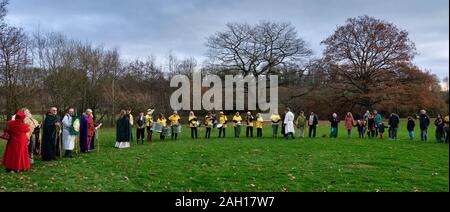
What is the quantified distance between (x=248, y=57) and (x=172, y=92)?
449 inches

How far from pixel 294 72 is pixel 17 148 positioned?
41085mm

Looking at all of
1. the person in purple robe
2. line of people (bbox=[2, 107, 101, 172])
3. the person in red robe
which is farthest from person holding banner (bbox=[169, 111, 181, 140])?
the person in red robe

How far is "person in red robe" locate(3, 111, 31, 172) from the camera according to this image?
36.3ft

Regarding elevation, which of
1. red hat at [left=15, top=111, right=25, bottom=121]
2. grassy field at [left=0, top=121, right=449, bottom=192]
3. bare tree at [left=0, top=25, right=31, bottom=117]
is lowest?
grassy field at [left=0, top=121, right=449, bottom=192]

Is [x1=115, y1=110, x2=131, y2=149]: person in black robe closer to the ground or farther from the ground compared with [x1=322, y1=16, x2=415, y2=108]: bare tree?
closer to the ground

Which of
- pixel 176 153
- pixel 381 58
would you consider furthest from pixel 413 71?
pixel 176 153

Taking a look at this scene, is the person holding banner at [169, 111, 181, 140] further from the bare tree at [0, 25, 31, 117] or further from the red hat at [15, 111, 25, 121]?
the bare tree at [0, 25, 31, 117]

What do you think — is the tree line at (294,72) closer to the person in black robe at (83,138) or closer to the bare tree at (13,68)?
the bare tree at (13,68)

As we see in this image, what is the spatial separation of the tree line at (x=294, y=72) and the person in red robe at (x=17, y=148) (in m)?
28.0

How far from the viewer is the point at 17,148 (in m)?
11.2

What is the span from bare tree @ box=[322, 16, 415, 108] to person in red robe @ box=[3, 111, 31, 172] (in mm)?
39575

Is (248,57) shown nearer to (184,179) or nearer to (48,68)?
(48,68)

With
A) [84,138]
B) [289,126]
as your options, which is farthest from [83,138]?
[289,126]

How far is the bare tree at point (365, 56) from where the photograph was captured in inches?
1772
